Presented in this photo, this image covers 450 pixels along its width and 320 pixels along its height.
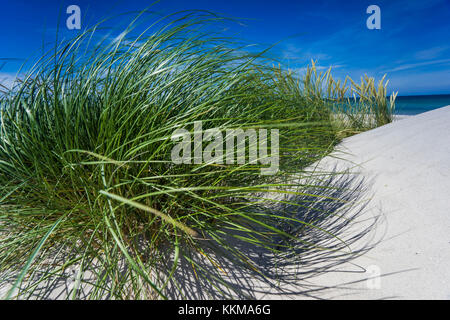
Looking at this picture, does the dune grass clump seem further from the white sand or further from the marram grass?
the white sand

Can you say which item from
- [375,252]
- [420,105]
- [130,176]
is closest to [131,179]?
[130,176]

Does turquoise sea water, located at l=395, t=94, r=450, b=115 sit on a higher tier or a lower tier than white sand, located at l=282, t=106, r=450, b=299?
higher

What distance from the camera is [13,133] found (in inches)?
48.0

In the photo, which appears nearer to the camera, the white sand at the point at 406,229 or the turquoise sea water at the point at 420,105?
the white sand at the point at 406,229

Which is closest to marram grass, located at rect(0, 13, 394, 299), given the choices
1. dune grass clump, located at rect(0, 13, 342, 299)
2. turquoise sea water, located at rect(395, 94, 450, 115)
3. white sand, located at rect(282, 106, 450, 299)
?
dune grass clump, located at rect(0, 13, 342, 299)

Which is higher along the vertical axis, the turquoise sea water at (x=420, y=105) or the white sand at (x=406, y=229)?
the turquoise sea water at (x=420, y=105)

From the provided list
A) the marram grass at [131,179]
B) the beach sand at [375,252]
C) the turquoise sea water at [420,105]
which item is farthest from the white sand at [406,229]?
the turquoise sea water at [420,105]

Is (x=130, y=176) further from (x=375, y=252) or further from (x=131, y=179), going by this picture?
(x=375, y=252)

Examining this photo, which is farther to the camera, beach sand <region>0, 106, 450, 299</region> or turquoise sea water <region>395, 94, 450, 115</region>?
turquoise sea water <region>395, 94, 450, 115</region>

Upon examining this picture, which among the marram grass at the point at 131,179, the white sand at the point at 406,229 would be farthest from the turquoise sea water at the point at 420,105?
the marram grass at the point at 131,179

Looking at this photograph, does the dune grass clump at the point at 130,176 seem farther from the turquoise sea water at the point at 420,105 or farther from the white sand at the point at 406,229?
the turquoise sea water at the point at 420,105
